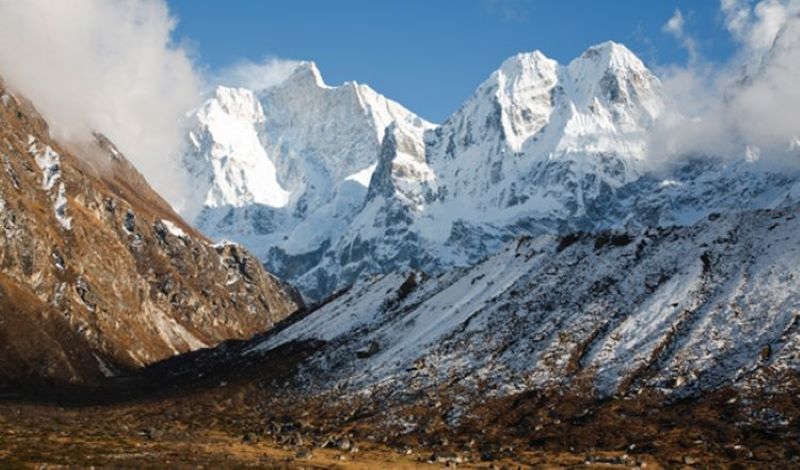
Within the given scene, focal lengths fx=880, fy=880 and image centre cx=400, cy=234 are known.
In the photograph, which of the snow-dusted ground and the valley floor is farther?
the snow-dusted ground

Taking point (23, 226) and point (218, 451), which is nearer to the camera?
point (218, 451)

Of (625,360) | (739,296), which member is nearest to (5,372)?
(625,360)

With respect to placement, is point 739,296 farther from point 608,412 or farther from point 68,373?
point 68,373

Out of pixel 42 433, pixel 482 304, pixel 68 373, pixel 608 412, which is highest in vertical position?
pixel 68 373

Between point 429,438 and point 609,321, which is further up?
point 609,321

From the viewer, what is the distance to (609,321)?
109m

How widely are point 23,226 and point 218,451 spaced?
141 metres

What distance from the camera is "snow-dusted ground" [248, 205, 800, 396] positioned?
94000 mm

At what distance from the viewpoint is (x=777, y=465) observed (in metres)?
64.4

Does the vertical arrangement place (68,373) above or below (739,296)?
above

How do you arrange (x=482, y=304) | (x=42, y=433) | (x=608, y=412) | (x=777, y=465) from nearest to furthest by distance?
(x=777, y=465), (x=42, y=433), (x=608, y=412), (x=482, y=304)

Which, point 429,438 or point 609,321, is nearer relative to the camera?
point 429,438

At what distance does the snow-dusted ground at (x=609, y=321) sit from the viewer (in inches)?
3701

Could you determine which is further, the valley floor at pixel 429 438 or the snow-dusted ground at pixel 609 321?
the snow-dusted ground at pixel 609 321
